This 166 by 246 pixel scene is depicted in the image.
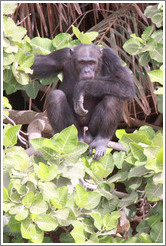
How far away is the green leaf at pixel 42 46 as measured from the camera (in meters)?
4.20

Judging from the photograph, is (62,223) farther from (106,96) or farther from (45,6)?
(45,6)

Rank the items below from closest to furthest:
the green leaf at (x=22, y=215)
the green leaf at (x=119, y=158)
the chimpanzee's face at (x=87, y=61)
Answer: the green leaf at (x=22, y=215) → the green leaf at (x=119, y=158) → the chimpanzee's face at (x=87, y=61)

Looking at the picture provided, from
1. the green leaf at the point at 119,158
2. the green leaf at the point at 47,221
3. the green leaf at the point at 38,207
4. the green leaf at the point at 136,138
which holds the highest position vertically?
the green leaf at the point at 136,138

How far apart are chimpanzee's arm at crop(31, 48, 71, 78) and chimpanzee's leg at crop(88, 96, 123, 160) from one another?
591 mm

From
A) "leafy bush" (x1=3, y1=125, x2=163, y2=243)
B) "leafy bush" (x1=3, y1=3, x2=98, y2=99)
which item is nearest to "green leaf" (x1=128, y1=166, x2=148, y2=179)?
"leafy bush" (x1=3, y1=125, x2=163, y2=243)

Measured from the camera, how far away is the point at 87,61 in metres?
4.19

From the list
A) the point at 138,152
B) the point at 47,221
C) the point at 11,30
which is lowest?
the point at 47,221

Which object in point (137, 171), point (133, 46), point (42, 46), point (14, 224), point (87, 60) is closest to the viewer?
point (14, 224)

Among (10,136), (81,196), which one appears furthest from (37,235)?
(10,136)

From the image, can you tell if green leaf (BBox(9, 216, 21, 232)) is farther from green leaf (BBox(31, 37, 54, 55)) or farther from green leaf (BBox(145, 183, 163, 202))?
Result: green leaf (BBox(31, 37, 54, 55))

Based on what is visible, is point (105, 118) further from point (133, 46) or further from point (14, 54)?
point (14, 54)

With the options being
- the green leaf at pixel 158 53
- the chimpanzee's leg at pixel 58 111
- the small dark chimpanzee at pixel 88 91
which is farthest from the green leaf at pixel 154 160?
the chimpanzee's leg at pixel 58 111

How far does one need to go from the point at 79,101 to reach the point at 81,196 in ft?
4.91

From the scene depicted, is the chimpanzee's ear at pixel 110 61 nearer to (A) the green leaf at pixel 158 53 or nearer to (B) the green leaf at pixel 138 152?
(A) the green leaf at pixel 158 53
